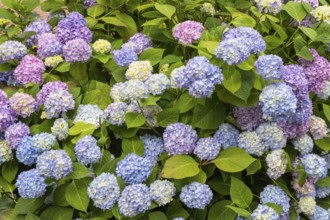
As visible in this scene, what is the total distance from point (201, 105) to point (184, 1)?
738 mm

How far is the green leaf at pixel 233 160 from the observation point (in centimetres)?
159

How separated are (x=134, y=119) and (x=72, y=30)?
0.67 meters

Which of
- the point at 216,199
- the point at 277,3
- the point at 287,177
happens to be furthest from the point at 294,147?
the point at 277,3

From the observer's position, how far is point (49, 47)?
204 centimetres

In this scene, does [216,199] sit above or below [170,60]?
below

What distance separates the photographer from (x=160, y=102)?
1789mm

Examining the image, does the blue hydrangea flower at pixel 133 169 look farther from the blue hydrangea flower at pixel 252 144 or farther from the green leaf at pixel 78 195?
the blue hydrangea flower at pixel 252 144

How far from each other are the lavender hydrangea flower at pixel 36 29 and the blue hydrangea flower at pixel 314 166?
1.34 m

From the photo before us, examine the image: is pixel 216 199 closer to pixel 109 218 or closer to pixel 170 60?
pixel 109 218

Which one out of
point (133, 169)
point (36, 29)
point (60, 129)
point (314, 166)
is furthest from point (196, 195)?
point (36, 29)

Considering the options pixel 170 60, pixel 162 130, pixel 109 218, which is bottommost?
pixel 109 218

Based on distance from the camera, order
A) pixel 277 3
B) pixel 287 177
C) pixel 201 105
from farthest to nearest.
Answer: pixel 277 3 < pixel 287 177 < pixel 201 105

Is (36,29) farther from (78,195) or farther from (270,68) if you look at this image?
(270,68)

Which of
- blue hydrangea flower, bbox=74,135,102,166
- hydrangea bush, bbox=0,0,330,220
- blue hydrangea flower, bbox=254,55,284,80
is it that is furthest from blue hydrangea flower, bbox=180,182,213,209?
blue hydrangea flower, bbox=254,55,284,80
